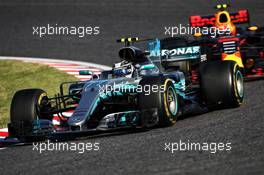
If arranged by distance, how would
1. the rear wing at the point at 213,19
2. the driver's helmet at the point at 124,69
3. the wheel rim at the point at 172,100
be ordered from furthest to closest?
1. the rear wing at the point at 213,19
2. the driver's helmet at the point at 124,69
3. the wheel rim at the point at 172,100

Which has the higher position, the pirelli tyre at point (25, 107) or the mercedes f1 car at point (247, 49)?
the mercedes f1 car at point (247, 49)

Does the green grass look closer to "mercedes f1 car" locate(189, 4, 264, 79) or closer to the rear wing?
the rear wing

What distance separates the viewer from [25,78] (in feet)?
50.1

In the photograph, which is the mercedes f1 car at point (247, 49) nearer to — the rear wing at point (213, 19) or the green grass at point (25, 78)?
the rear wing at point (213, 19)

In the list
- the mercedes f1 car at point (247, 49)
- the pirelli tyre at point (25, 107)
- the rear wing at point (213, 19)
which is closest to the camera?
the pirelli tyre at point (25, 107)

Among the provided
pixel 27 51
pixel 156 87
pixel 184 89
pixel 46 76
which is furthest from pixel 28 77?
pixel 156 87

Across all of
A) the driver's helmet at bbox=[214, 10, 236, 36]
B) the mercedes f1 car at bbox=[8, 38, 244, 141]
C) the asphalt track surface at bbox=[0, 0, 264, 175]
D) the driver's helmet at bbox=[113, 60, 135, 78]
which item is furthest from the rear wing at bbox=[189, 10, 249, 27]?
the driver's helmet at bbox=[113, 60, 135, 78]

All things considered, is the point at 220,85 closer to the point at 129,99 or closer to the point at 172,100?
the point at 172,100

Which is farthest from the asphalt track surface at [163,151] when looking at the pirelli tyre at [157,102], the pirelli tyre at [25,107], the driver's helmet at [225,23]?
the driver's helmet at [225,23]

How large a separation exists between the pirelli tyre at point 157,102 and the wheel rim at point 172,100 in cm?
17

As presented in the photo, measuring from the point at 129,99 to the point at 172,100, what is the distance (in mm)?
653

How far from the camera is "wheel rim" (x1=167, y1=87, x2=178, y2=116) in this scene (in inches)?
405

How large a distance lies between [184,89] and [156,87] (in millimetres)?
1792

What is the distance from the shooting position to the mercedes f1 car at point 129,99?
980 cm
